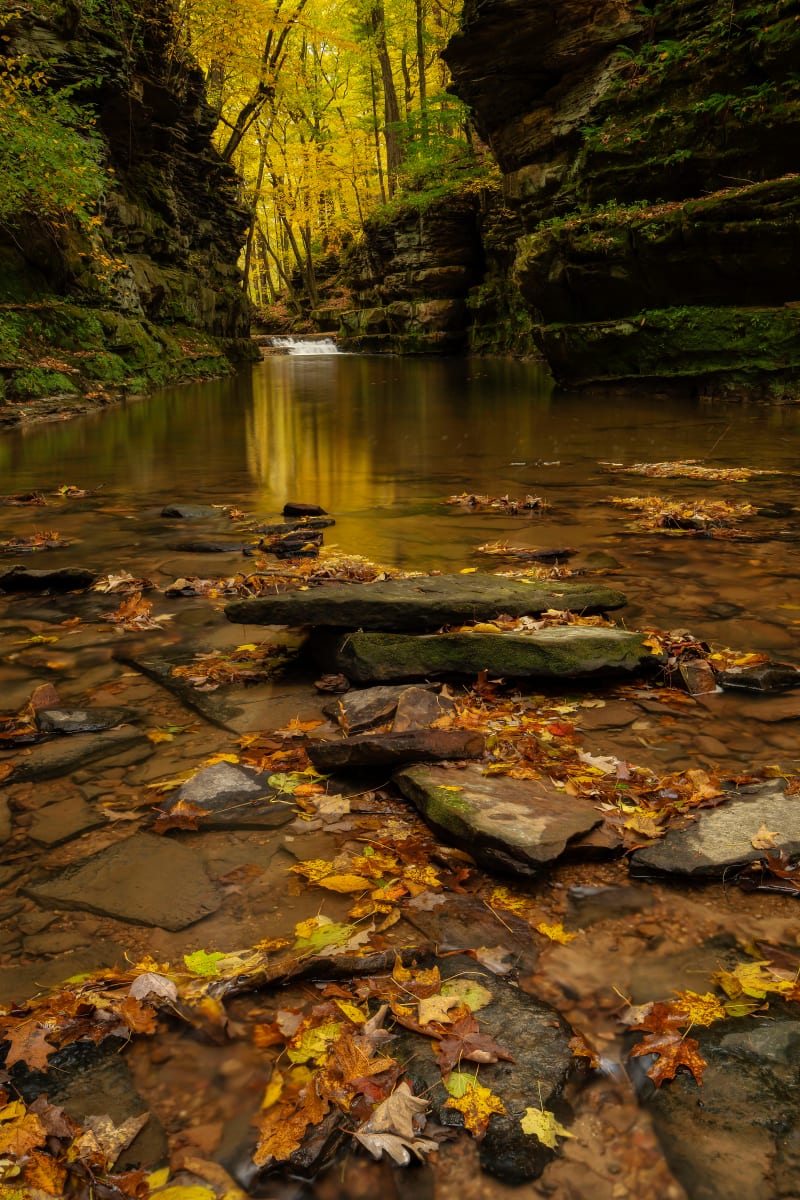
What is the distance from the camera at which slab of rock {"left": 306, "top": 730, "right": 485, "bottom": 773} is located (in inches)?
103

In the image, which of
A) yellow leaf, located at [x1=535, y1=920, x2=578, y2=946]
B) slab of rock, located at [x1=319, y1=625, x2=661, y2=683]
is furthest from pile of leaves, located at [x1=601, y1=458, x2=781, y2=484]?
yellow leaf, located at [x1=535, y1=920, x2=578, y2=946]

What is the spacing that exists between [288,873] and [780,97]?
1543 cm

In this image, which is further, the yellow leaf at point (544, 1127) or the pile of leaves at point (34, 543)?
the pile of leaves at point (34, 543)

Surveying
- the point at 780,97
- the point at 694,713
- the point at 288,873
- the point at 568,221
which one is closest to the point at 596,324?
the point at 568,221

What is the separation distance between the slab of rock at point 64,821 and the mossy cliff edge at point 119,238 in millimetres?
12300

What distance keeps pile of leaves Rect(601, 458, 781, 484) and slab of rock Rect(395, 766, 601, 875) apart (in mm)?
6043

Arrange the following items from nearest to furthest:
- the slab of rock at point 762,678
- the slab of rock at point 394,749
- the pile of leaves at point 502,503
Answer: the slab of rock at point 394,749 → the slab of rock at point 762,678 → the pile of leaves at point 502,503

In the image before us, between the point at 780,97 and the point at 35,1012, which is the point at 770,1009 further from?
the point at 780,97

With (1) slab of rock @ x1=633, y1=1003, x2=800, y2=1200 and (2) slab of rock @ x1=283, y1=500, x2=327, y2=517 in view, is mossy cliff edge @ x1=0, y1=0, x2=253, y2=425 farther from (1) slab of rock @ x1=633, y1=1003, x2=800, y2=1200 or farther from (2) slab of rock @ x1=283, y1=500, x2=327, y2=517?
(1) slab of rock @ x1=633, y1=1003, x2=800, y2=1200

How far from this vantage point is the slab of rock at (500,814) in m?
2.15

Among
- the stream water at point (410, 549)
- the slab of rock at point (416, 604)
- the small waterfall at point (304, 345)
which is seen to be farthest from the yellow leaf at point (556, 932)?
the small waterfall at point (304, 345)

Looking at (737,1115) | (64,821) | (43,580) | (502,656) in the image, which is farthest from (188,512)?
(737,1115)

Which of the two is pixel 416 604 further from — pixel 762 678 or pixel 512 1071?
pixel 512 1071

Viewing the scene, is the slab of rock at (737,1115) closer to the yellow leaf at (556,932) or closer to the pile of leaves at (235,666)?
the yellow leaf at (556,932)
